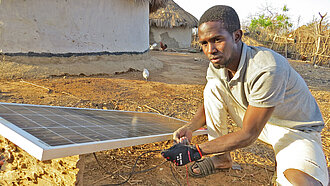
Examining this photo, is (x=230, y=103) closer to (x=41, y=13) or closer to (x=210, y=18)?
(x=210, y=18)

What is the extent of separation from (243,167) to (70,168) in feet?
6.05

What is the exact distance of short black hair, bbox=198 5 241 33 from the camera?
172 cm

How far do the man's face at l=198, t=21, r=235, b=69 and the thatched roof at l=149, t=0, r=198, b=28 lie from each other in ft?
59.9

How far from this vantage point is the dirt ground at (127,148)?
1.82m

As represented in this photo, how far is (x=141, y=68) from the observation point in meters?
8.23

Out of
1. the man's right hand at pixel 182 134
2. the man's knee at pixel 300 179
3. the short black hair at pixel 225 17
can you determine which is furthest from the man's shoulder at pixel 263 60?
the man's right hand at pixel 182 134

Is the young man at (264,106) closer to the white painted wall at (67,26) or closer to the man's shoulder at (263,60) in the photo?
the man's shoulder at (263,60)

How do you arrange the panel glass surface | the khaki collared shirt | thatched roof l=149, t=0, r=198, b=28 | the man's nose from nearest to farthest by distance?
the panel glass surface
the khaki collared shirt
the man's nose
thatched roof l=149, t=0, r=198, b=28

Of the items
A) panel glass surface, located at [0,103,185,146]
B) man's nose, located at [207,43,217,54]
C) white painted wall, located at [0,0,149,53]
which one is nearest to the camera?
panel glass surface, located at [0,103,185,146]

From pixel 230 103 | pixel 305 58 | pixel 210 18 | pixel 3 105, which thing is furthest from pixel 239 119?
pixel 305 58

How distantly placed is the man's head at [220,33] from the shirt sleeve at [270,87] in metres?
0.30

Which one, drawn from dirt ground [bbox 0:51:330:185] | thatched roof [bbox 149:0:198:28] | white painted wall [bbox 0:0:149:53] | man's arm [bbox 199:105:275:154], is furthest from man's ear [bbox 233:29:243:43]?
thatched roof [bbox 149:0:198:28]

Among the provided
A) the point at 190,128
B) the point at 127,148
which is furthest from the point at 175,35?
the point at 190,128

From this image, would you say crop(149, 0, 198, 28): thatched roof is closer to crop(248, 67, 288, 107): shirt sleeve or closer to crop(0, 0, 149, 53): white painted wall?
crop(0, 0, 149, 53): white painted wall
